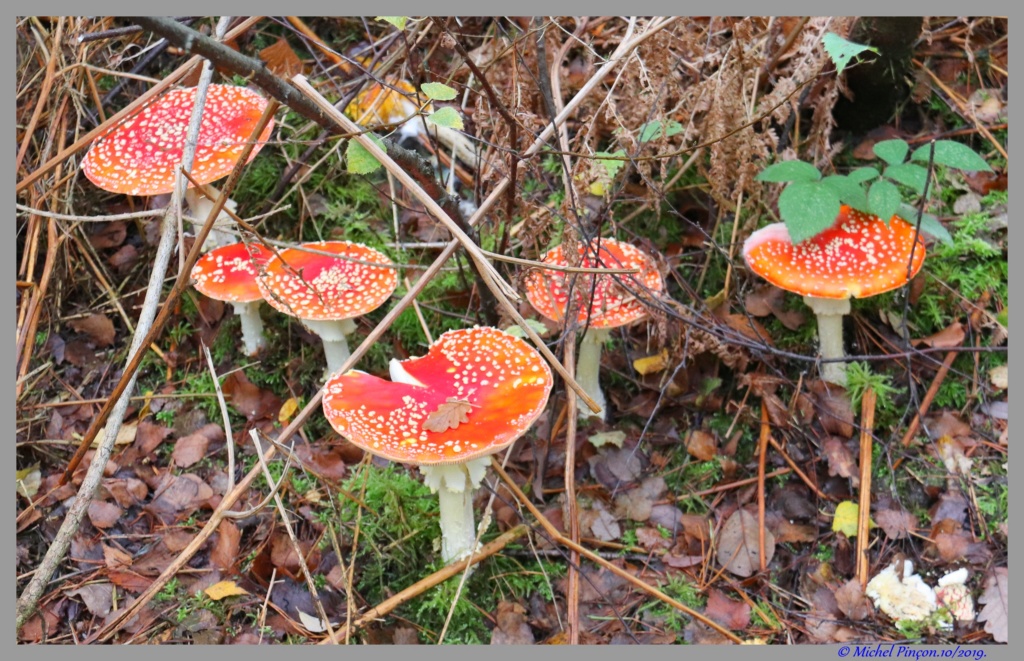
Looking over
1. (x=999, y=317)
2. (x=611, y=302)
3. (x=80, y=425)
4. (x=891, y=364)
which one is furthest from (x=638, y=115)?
(x=80, y=425)

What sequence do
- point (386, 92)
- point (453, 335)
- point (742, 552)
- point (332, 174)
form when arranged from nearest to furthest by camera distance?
point (453, 335), point (742, 552), point (386, 92), point (332, 174)

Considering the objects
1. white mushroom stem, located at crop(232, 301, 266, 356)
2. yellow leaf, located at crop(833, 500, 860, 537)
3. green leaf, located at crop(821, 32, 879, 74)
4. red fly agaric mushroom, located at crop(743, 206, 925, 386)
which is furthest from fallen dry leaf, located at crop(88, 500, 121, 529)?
green leaf, located at crop(821, 32, 879, 74)

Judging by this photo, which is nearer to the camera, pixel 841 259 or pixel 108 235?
pixel 841 259

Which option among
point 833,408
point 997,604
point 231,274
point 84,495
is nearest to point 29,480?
point 84,495

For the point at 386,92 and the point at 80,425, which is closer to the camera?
the point at 80,425

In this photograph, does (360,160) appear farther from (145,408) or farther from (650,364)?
(145,408)

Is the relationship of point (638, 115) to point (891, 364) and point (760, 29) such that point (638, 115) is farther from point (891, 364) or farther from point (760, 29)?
point (891, 364)

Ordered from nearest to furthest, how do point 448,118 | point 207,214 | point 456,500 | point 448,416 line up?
point 448,118 → point 448,416 → point 456,500 → point 207,214
